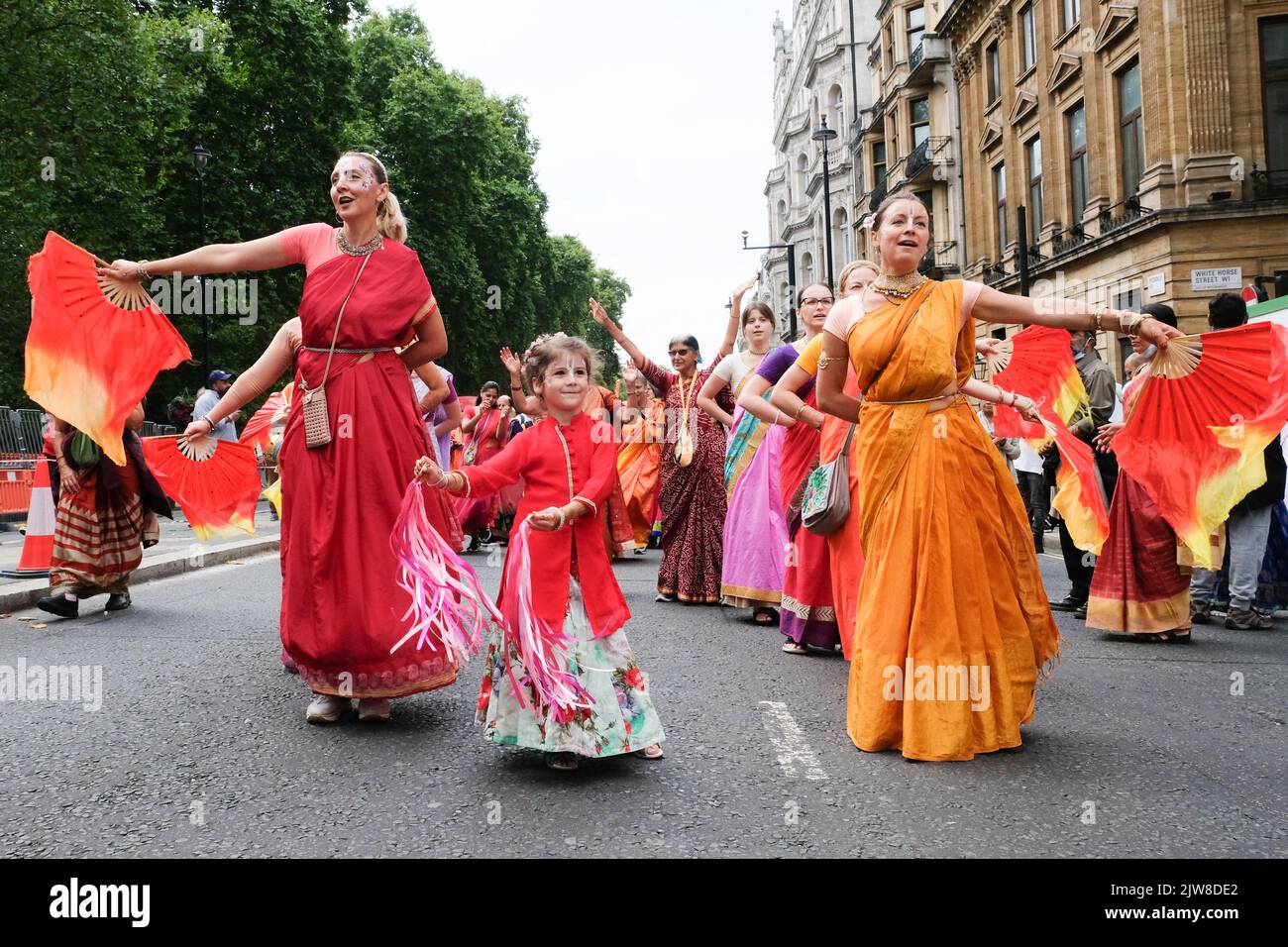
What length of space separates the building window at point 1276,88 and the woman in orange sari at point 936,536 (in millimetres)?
21469

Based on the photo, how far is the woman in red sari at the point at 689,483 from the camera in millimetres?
9047

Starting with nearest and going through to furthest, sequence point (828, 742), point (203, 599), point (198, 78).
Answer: point (828, 742) → point (203, 599) → point (198, 78)

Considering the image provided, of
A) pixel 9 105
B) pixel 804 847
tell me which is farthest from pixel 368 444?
pixel 9 105

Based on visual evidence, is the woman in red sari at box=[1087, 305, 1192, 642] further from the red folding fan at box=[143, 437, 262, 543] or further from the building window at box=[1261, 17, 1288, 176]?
the building window at box=[1261, 17, 1288, 176]

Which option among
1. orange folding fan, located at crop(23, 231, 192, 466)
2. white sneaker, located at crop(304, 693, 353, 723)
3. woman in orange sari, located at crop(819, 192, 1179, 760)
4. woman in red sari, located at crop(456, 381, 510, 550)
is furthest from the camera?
woman in red sari, located at crop(456, 381, 510, 550)

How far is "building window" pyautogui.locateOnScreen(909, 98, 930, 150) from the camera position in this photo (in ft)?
151

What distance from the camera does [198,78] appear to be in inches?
1130

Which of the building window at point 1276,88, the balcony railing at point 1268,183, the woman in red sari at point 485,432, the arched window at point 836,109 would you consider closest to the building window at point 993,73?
the building window at point 1276,88

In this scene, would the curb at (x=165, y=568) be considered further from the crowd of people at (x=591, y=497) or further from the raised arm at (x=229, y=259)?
the crowd of people at (x=591, y=497)

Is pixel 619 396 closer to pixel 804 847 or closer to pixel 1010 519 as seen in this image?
pixel 1010 519

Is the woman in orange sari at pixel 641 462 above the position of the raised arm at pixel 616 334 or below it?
below

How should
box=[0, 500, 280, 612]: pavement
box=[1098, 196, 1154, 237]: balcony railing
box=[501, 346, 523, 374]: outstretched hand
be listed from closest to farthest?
box=[501, 346, 523, 374]: outstretched hand
box=[0, 500, 280, 612]: pavement
box=[1098, 196, 1154, 237]: balcony railing

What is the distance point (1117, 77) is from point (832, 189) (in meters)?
45.9

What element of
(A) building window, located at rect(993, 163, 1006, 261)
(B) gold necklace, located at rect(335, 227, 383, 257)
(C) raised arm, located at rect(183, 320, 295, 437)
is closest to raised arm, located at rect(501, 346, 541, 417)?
(B) gold necklace, located at rect(335, 227, 383, 257)
